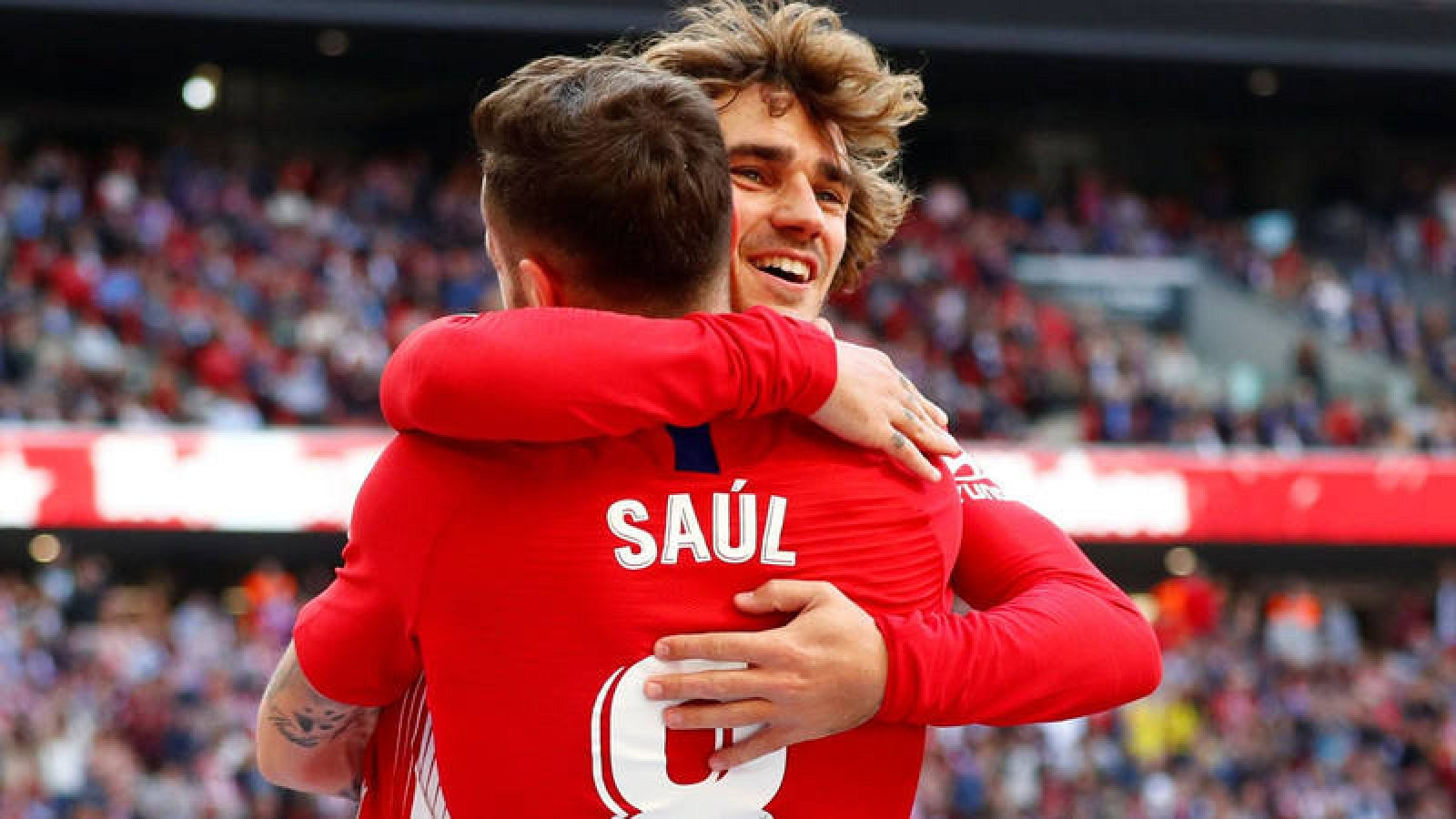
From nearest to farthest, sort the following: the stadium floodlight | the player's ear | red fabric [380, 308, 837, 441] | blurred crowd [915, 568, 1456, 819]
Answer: red fabric [380, 308, 837, 441]
the player's ear
blurred crowd [915, 568, 1456, 819]
the stadium floodlight

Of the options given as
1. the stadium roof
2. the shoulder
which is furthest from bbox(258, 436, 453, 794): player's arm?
the stadium roof

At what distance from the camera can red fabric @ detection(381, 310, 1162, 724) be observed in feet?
5.56

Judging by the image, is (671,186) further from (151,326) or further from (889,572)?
(151,326)

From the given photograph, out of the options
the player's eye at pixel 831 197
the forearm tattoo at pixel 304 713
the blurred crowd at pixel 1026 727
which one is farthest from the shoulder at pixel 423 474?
the blurred crowd at pixel 1026 727

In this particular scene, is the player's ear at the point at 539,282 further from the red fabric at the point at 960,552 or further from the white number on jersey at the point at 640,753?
the white number on jersey at the point at 640,753

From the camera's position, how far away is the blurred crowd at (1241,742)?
573 inches

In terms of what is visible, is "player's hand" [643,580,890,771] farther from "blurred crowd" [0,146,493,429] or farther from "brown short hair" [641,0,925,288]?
"blurred crowd" [0,146,493,429]

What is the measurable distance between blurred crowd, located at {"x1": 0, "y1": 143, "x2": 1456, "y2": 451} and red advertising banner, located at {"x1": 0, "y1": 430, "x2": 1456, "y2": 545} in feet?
1.23

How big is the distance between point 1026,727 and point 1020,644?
14606 millimetres

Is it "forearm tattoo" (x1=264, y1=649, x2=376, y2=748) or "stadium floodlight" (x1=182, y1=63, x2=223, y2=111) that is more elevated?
"stadium floodlight" (x1=182, y1=63, x2=223, y2=111)

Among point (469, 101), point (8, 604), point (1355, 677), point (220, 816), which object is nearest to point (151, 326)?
point (8, 604)

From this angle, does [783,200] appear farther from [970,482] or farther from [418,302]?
[418,302]

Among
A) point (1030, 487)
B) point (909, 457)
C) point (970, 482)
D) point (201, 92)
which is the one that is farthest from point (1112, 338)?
point (909, 457)

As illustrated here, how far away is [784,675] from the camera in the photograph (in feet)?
5.78
